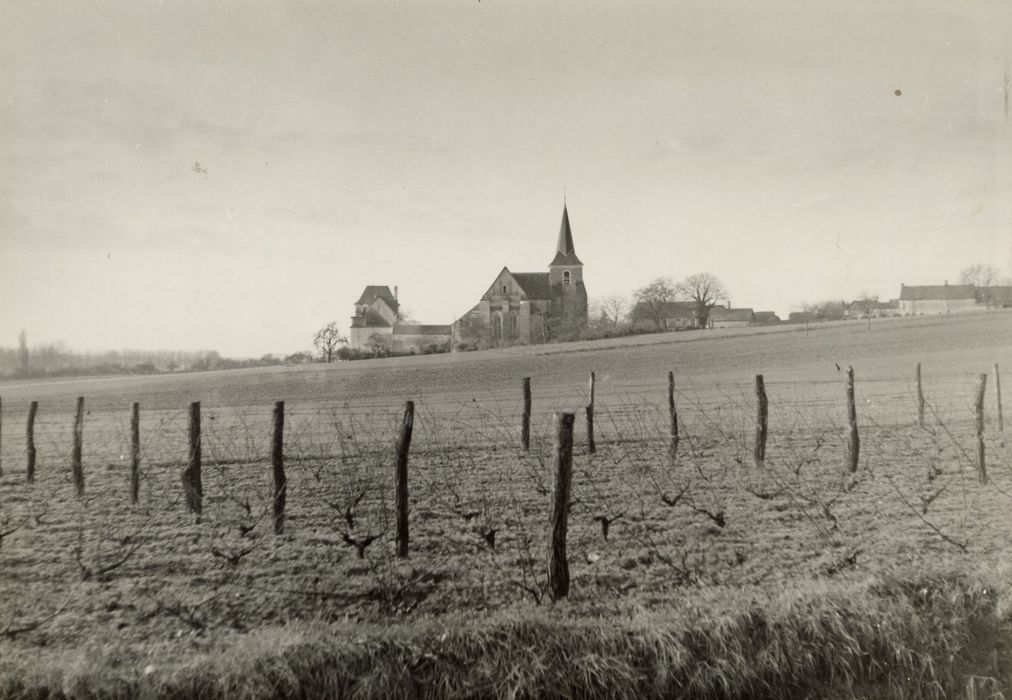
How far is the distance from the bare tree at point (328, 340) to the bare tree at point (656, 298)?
4547mm

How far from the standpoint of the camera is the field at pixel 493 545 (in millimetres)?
3453

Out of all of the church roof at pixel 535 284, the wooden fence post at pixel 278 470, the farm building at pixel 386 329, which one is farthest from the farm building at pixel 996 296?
the wooden fence post at pixel 278 470

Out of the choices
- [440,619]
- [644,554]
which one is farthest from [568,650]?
[644,554]

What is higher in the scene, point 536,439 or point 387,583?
point 536,439

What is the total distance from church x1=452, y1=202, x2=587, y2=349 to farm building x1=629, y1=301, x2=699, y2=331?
120 centimetres

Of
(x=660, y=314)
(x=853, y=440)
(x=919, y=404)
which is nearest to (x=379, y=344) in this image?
(x=660, y=314)

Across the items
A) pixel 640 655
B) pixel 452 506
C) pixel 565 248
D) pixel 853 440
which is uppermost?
pixel 565 248

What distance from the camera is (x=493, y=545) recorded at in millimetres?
4430

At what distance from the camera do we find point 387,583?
4082 millimetres

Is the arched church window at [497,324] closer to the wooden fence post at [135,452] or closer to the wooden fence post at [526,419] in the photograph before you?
the wooden fence post at [526,419]

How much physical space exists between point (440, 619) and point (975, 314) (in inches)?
327

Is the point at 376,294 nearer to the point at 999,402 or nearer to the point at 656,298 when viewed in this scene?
the point at 656,298

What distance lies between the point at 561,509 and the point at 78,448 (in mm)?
4636

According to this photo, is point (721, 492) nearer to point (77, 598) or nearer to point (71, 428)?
point (77, 598)
